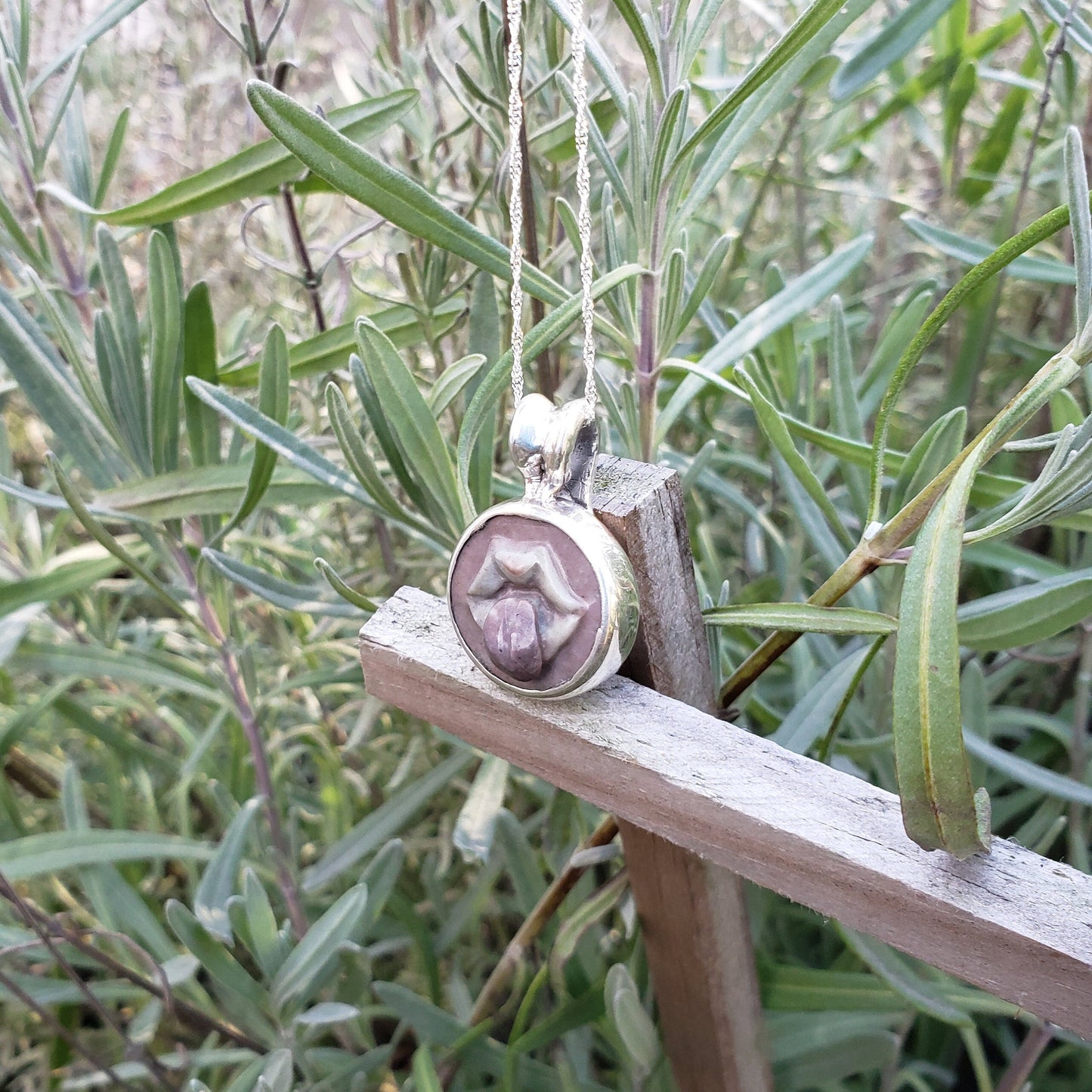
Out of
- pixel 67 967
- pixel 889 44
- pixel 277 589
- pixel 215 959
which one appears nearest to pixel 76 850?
pixel 67 967

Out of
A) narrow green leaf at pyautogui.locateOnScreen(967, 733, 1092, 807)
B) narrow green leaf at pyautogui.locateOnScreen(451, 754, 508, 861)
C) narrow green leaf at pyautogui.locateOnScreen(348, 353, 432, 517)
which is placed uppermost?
narrow green leaf at pyautogui.locateOnScreen(348, 353, 432, 517)

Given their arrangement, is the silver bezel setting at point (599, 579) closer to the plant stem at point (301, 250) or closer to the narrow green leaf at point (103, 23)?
the plant stem at point (301, 250)

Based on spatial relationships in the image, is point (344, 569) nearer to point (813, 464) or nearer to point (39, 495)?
point (39, 495)

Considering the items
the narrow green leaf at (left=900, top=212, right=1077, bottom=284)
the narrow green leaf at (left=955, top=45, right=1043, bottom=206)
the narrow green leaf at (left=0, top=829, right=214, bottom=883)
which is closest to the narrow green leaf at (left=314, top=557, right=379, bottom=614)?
the narrow green leaf at (left=0, top=829, right=214, bottom=883)

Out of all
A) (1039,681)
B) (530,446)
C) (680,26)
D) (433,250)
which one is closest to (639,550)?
(530,446)

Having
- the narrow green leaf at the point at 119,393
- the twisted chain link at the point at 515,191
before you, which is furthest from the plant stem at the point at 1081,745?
the narrow green leaf at the point at 119,393

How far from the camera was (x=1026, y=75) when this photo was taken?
113 cm

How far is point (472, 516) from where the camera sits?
1.79 ft

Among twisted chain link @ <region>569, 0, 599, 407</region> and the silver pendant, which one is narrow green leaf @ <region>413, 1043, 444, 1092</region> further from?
twisted chain link @ <region>569, 0, 599, 407</region>

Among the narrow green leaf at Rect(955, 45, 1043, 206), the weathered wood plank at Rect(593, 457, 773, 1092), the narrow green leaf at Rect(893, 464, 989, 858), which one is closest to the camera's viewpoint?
the narrow green leaf at Rect(893, 464, 989, 858)

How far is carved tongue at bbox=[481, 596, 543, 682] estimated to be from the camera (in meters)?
0.44

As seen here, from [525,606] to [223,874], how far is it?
1.69 feet

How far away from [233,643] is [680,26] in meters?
0.63

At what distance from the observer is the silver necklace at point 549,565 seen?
43cm
